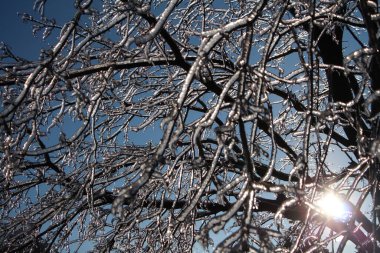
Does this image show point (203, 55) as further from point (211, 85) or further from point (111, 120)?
point (111, 120)

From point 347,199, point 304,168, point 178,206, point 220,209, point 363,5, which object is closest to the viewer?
point 363,5

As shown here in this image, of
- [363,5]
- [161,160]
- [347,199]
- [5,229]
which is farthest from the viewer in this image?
[5,229]

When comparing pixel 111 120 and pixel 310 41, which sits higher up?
pixel 111 120

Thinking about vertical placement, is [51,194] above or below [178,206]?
above

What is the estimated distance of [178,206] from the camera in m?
5.52

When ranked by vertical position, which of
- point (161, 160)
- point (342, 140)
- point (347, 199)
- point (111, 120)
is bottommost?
point (347, 199)

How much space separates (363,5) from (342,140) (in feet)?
13.1

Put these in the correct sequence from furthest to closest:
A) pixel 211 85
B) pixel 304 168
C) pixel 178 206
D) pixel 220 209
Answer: pixel 220 209 → pixel 178 206 → pixel 211 85 → pixel 304 168

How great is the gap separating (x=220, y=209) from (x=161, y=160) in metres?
4.39

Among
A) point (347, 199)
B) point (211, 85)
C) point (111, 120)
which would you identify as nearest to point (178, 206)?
point (111, 120)

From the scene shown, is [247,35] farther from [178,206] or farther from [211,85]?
[178,206]

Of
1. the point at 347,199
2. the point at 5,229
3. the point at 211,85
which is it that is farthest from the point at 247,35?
the point at 5,229

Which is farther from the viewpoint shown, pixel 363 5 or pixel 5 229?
pixel 5 229

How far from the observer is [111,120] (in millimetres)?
5992
